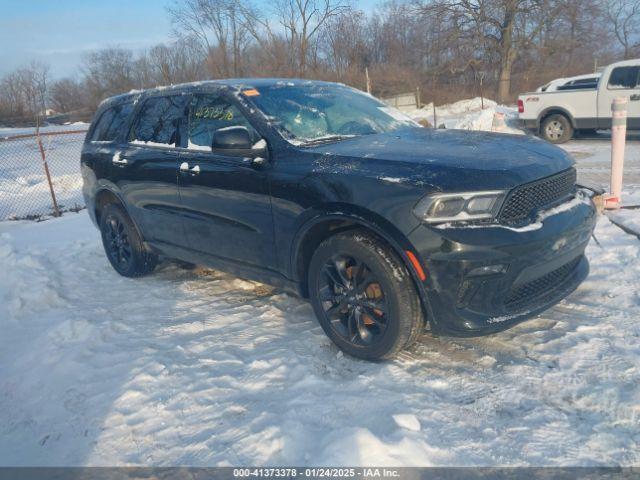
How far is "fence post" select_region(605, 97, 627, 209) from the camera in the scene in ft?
19.0

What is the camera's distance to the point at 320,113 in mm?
3902

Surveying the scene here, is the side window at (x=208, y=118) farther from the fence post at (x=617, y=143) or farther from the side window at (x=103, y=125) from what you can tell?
the fence post at (x=617, y=143)

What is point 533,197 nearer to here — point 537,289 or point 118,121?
point 537,289

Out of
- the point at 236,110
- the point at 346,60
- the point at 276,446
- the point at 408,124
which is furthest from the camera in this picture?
the point at 346,60

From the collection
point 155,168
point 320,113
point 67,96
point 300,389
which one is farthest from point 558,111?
point 67,96

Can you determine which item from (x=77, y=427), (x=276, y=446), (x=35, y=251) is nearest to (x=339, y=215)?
(x=276, y=446)

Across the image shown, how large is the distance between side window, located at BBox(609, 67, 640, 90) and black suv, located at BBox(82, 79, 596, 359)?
9.89m

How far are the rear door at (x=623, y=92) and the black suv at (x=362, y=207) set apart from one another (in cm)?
971

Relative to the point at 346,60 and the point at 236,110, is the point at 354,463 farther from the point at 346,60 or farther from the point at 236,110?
the point at 346,60

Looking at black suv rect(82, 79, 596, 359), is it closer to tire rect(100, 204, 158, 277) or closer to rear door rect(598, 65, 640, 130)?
tire rect(100, 204, 158, 277)

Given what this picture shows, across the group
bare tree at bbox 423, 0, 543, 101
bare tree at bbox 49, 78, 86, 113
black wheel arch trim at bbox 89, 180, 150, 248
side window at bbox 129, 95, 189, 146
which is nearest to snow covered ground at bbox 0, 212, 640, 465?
black wheel arch trim at bbox 89, 180, 150, 248

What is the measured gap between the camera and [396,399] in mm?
2797

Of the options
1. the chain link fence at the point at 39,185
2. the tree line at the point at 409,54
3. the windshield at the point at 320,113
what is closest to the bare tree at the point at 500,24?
the tree line at the point at 409,54

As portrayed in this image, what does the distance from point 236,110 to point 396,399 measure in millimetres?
2356
